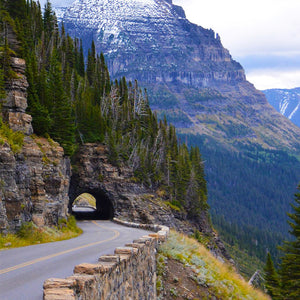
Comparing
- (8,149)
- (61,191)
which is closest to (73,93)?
(61,191)

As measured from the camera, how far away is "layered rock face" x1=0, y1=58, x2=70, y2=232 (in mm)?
22422

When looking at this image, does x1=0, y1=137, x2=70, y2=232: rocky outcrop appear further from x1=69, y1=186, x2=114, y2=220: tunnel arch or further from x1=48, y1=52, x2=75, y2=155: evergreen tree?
x1=69, y1=186, x2=114, y2=220: tunnel arch

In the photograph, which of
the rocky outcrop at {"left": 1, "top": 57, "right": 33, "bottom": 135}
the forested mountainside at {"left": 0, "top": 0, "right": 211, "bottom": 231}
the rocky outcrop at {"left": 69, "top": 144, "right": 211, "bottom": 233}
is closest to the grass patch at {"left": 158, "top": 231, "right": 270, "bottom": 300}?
the rocky outcrop at {"left": 1, "top": 57, "right": 33, "bottom": 135}

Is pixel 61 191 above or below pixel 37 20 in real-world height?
below

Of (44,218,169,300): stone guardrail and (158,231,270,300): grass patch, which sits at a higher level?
(44,218,169,300): stone guardrail

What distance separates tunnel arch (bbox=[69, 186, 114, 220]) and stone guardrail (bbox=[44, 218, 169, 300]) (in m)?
36.3

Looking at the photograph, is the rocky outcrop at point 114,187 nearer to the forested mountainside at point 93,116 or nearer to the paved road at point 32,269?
the forested mountainside at point 93,116

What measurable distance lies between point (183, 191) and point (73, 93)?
2376 centimetres

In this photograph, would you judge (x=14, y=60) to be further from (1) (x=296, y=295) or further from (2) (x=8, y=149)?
(1) (x=296, y=295)

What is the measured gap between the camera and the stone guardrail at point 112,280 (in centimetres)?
683

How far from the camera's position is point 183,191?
232 feet

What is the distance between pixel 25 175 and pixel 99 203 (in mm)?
43124

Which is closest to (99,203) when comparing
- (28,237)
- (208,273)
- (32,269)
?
(28,237)

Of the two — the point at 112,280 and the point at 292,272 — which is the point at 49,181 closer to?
the point at 292,272
